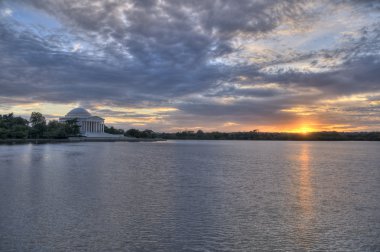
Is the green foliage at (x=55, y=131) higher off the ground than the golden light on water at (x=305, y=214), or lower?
higher

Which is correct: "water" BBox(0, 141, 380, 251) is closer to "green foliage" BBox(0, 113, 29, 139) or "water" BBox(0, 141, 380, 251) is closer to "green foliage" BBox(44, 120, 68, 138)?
"green foliage" BBox(0, 113, 29, 139)

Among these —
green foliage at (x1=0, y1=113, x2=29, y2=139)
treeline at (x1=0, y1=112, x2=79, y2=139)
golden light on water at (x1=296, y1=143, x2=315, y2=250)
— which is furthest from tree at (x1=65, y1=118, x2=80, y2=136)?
A: golden light on water at (x1=296, y1=143, x2=315, y2=250)

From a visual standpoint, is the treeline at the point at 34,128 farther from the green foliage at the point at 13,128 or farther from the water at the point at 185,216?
the water at the point at 185,216

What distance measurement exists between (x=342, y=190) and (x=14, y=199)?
21.2 m

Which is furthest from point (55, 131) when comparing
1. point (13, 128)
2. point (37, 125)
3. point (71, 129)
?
point (13, 128)

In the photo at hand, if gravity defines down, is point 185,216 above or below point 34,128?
below

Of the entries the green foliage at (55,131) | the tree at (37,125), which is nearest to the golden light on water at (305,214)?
the green foliage at (55,131)

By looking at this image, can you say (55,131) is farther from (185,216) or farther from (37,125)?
(185,216)

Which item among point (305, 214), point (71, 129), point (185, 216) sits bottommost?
point (305, 214)

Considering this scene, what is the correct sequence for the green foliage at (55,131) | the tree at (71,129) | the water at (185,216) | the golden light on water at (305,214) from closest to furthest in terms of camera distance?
1. the water at (185,216)
2. the golden light on water at (305,214)
3. the green foliage at (55,131)
4. the tree at (71,129)

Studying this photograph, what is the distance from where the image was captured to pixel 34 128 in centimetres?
15775

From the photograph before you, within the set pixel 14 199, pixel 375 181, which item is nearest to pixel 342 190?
pixel 375 181

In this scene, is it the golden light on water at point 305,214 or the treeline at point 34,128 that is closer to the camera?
the golden light on water at point 305,214

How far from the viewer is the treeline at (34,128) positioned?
466 feet
